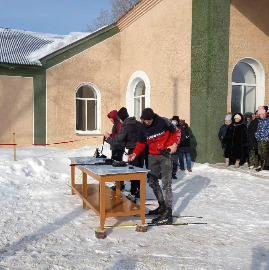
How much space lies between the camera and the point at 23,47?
13.5 metres

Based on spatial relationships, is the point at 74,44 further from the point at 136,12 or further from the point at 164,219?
the point at 164,219

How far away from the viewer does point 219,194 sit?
6586 millimetres

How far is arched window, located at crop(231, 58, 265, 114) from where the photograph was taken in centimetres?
1006

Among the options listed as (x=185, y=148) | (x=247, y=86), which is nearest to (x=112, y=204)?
(x=185, y=148)

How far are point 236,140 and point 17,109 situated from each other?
8317mm

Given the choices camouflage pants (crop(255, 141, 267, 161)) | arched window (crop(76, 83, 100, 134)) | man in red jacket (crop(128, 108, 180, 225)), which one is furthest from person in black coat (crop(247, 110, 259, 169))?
arched window (crop(76, 83, 100, 134))

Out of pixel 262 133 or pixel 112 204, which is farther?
pixel 262 133

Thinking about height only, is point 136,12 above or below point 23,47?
above

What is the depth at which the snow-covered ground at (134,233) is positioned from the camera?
347 cm

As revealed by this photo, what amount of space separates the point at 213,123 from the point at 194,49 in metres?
2.37

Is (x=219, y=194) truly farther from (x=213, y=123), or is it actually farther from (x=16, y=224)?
(x=16, y=224)

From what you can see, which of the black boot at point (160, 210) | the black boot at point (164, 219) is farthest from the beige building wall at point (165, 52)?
the black boot at point (164, 219)

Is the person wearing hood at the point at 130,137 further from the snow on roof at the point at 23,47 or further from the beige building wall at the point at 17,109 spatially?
the snow on roof at the point at 23,47

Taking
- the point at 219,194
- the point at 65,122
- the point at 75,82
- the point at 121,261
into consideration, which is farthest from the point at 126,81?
the point at 121,261
